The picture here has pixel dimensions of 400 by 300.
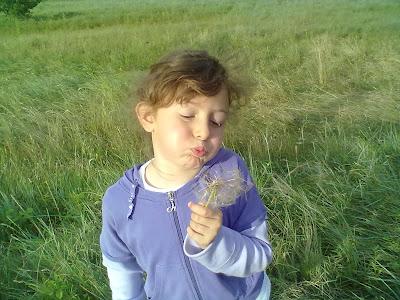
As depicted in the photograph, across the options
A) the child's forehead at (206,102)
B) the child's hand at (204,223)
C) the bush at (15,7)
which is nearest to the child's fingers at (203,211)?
the child's hand at (204,223)

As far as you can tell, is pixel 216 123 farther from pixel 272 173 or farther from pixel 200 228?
pixel 272 173

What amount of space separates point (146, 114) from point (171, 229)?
35 centimetres

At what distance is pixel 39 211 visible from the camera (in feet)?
9.00

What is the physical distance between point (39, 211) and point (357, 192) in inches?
73.9

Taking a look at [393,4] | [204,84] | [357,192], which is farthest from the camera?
[393,4]

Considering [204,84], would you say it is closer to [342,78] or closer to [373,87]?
[373,87]

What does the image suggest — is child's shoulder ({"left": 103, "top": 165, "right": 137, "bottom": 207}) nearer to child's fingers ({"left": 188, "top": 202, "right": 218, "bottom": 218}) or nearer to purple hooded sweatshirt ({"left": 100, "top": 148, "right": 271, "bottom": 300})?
purple hooded sweatshirt ({"left": 100, "top": 148, "right": 271, "bottom": 300})

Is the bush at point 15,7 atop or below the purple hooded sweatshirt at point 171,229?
below

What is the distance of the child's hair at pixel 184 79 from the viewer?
1247 millimetres

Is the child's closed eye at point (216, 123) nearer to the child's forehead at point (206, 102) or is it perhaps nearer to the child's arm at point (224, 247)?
the child's forehead at point (206, 102)

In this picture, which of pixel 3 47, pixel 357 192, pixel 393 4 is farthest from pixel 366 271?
pixel 393 4

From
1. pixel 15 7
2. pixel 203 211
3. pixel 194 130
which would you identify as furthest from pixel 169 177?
pixel 15 7

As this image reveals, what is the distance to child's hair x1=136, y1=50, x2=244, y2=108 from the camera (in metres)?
1.25

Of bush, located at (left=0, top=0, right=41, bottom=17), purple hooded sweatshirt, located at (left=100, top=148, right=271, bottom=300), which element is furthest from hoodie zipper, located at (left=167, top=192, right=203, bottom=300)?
bush, located at (left=0, top=0, right=41, bottom=17)
